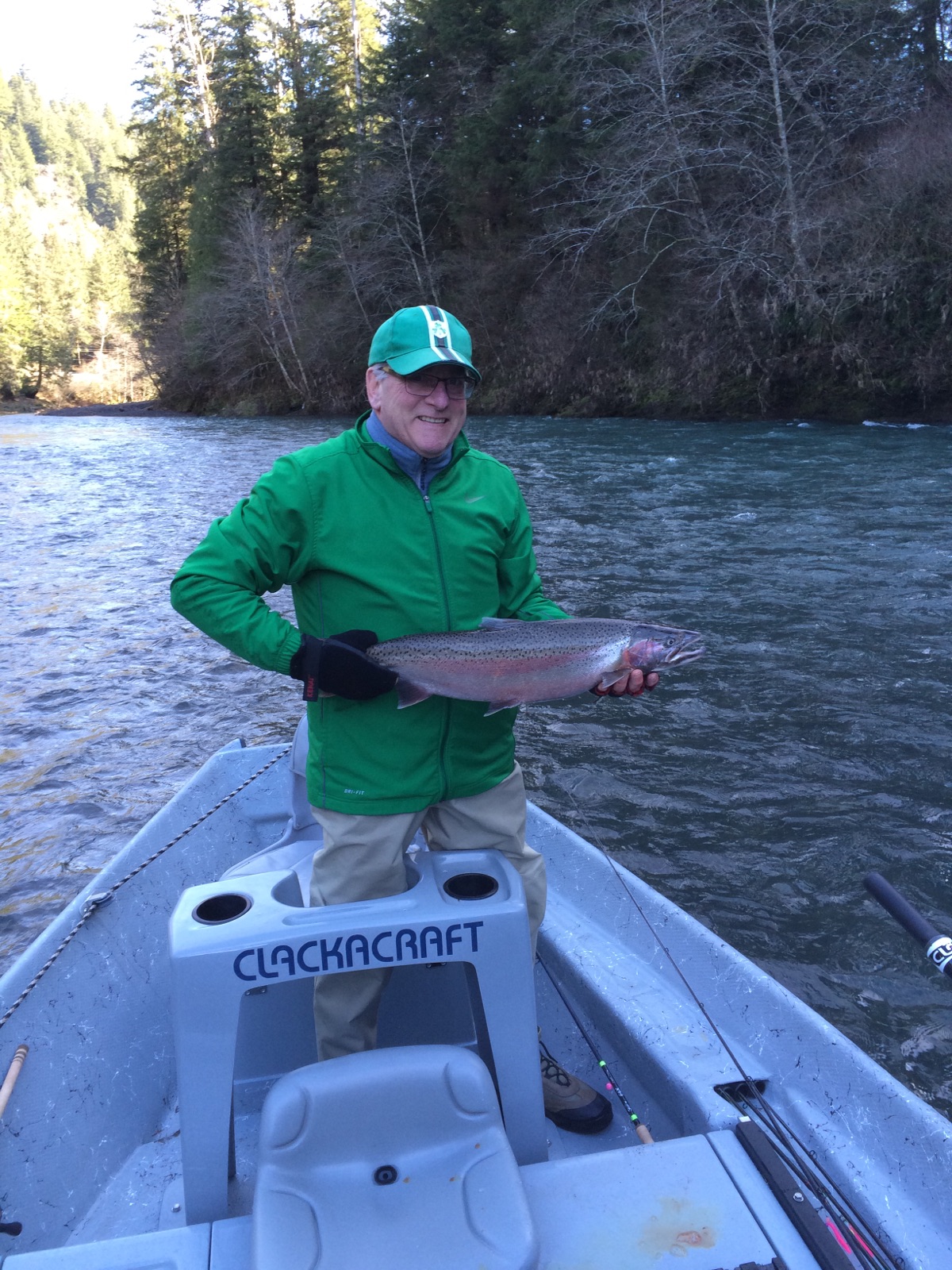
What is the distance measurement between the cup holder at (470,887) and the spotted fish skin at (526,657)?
476 mm

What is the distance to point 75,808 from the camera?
279 inches

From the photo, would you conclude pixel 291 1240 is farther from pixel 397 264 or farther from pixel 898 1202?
pixel 397 264

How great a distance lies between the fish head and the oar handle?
2.77 ft

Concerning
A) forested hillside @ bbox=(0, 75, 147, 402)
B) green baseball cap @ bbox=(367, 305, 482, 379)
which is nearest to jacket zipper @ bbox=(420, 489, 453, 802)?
green baseball cap @ bbox=(367, 305, 482, 379)

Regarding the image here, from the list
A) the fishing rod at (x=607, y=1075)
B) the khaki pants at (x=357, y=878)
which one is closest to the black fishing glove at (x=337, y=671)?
the khaki pants at (x=357, y=878)

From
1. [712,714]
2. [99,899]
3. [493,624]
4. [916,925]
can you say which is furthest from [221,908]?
[712,714]

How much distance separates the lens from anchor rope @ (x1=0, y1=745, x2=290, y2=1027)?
3000mm

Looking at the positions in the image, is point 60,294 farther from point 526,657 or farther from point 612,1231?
point 612,1231

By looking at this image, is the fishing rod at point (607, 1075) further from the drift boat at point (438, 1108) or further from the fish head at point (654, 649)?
the fish head at point (654, 649)

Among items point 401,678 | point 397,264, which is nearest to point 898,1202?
point 401,678

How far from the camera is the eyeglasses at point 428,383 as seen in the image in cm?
272

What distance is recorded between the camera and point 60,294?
8356cm

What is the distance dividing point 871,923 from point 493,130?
127 feet

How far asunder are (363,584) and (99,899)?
1588 millimetres
